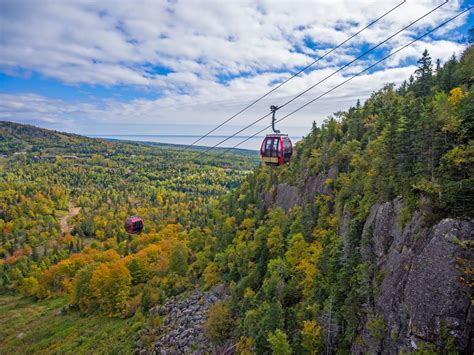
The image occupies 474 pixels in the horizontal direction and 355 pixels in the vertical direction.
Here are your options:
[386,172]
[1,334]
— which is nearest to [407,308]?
[386,172]

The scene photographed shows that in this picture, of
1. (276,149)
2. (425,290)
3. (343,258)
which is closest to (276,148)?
(276,149)

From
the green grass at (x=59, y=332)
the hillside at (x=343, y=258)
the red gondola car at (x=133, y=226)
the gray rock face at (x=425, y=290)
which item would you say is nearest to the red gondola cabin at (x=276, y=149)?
the hillside at (x=343, y=258)

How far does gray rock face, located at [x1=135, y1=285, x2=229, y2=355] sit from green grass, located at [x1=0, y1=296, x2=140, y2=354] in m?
5.20

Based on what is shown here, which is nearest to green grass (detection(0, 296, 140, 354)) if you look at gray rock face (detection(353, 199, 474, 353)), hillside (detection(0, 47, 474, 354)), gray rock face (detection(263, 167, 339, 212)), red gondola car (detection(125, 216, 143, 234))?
hillside (detection(0, 47, 474, 354))

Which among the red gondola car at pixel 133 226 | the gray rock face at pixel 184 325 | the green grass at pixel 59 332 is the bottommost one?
the green grass at pixel 59 332

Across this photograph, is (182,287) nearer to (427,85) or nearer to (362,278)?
(362,278)

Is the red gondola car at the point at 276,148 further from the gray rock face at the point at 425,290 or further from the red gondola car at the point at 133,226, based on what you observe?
the red gondola car at the point at 133,226

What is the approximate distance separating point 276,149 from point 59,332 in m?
73.2

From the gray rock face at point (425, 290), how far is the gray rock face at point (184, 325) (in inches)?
1145

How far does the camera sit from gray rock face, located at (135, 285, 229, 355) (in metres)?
47.0

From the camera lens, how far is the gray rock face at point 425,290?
1884cm

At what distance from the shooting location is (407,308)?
71.1 ft

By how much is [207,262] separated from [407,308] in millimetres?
57937

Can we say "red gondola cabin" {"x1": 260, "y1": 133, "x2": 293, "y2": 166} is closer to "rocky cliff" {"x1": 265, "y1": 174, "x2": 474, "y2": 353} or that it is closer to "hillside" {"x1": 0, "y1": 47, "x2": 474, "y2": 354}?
"hillside" {"x1": 0, "y1": 47, "x2": 474, "y2": 354}
